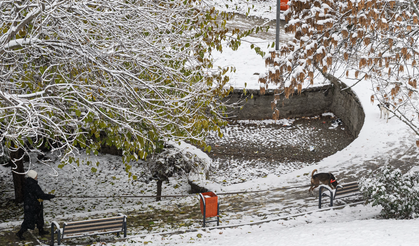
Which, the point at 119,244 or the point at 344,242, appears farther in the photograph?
the point at 119,244

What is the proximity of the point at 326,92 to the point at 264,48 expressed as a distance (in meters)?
4.45

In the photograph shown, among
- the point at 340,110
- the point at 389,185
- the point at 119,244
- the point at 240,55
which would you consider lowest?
the point at 119,244

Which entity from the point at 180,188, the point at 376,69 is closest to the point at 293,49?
the point at 376,69

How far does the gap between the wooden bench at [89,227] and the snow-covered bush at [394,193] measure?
4978mm

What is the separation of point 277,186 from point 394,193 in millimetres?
3724

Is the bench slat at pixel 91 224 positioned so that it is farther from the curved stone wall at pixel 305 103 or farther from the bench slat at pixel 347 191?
the curved stone wall at pixel 305 103

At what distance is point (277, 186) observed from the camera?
1165 centimetres

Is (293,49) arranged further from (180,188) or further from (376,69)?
(180,188)

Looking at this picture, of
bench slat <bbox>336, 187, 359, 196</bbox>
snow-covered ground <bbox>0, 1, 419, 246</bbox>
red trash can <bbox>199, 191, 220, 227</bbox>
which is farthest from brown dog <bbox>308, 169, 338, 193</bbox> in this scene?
red trash can <bbox>199, 191, 220, 227</bbox>

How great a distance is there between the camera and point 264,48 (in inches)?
870

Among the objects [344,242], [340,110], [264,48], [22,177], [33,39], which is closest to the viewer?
[33,39]

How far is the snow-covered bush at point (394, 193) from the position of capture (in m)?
8.35

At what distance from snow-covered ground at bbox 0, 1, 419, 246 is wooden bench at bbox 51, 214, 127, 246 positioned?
349 millimetres

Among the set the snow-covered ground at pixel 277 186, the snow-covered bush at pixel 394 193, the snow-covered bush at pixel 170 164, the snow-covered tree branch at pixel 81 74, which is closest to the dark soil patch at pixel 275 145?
the snow-covered ground at pixel 277 186
